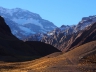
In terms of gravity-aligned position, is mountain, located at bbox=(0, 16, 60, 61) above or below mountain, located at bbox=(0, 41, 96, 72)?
above


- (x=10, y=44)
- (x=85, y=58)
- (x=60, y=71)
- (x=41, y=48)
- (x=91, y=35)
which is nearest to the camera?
(x=60, y=71)

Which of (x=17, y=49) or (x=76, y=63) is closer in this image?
(x=76, y=63)

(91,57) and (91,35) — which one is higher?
(91,35)

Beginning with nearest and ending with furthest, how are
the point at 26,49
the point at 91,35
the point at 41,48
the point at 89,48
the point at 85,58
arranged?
the point at 85,58 → the point at 89,48 → the point at 26,49 → the point at 41,48 → the point at 91,35

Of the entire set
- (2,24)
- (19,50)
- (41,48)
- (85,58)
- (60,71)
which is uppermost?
(2,24)

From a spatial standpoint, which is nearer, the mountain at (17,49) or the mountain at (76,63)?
the mountain at (76,63)

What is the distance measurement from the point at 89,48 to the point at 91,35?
532ft

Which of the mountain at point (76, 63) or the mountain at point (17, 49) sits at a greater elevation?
the mountain at point (17, 49)

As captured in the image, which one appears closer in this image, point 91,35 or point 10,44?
point 10,44

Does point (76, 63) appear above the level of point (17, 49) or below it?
below

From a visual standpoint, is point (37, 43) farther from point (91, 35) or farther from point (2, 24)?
point (91, 35)

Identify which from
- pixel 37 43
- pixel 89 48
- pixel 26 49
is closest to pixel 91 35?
pixel 37 43

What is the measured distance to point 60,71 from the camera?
95.8 ft

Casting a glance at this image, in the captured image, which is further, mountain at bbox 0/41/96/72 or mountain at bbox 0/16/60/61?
mountain at bbox 0/16/60/61
